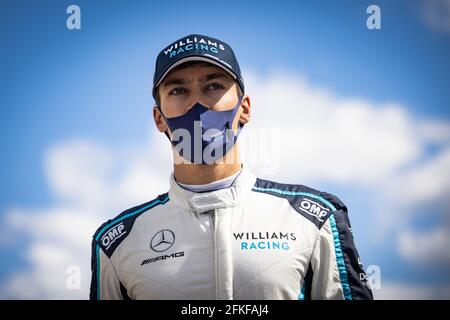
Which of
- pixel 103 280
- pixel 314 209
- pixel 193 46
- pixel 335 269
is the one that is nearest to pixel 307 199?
pixel 314 209

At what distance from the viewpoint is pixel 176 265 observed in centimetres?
437

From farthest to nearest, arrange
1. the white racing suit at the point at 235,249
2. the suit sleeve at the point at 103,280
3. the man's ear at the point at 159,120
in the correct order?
the man's ear at the point at 159,120 → the suit sleeve at the point at 103,280 → the white racing suit at the point at 235,249

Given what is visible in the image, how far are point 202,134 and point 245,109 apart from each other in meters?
0.71

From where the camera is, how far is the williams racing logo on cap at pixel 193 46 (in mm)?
4863

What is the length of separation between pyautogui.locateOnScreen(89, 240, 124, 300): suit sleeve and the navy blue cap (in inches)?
69.8

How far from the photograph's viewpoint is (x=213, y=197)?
181 inches

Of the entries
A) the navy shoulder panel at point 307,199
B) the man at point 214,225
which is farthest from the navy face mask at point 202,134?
the navy shoulder panel at point 307,199

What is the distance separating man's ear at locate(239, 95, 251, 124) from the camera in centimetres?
511

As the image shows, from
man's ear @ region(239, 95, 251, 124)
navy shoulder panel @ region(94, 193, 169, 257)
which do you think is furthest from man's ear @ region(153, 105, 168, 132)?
man's ear @ region(239, 95, 251, 124)

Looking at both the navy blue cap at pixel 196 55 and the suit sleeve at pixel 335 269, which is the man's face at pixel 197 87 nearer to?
the navy blue cap at pixel 196 55

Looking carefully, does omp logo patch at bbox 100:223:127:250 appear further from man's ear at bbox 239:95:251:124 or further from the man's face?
man's ear at bbox 239:95:251:124

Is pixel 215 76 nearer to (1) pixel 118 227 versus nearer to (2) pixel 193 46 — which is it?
(2) pixel 193 46
